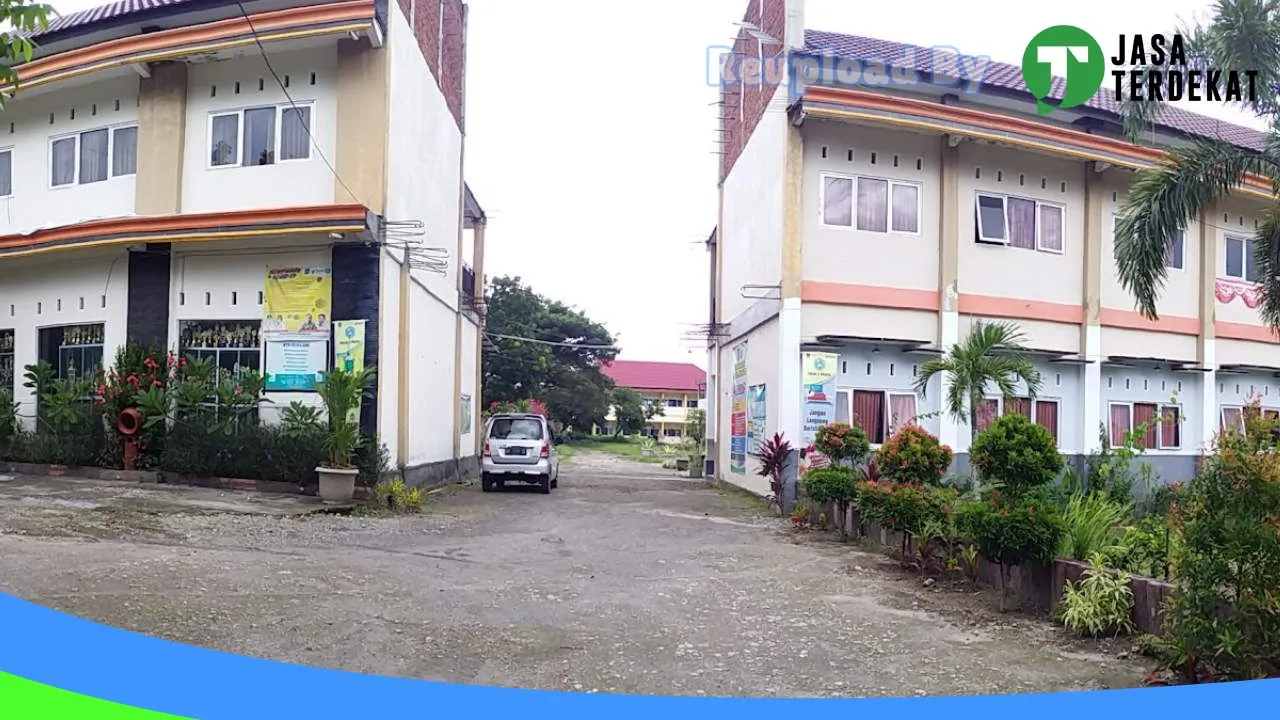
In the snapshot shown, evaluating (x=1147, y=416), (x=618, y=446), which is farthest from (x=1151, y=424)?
(x=618, y=446)

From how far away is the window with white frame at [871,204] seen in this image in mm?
16266

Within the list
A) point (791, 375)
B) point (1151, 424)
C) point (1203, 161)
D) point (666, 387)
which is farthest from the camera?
point (666, 387)

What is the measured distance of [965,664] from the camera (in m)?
5.92

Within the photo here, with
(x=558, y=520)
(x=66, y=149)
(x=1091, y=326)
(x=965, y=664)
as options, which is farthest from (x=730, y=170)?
(x=965, y=664)

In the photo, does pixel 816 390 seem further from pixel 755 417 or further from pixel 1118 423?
pixel 1118 423

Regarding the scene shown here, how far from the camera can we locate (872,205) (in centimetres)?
1645

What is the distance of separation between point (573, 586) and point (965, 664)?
3560 mm

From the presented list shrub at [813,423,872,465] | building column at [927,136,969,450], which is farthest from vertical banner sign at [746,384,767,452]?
shrub at [813,423,872,465]

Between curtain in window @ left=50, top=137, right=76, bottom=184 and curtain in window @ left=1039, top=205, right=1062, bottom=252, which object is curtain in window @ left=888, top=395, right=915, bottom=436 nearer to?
curtain in window @ left=1039, top=205, right=1062, bottom=252

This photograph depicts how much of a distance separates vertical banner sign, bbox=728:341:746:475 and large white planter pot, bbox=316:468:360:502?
28.3 feet

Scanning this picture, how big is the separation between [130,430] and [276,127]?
5.22 metres

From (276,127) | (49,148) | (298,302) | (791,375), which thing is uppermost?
→ (49,148)

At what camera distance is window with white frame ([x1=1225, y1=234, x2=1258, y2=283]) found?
20031mm

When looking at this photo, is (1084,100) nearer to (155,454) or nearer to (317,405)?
(317,405)
